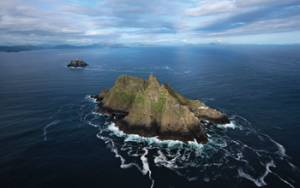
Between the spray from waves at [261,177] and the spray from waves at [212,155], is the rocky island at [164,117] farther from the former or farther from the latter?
the spray from waves at [261,177]

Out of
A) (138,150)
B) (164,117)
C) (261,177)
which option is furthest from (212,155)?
(138,150)

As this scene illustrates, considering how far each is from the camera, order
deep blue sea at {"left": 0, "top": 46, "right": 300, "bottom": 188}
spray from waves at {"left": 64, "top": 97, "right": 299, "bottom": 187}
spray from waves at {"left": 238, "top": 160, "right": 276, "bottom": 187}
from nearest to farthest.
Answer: spray from waves at {"left": 238, "top": 160, "right": 276, "bottom": 187}, deep blue sea at {"left": 0, "top": 46, "right": 300, "bottom": 188}, spray from waves at {"left": 64, "top": 97, "right": 299, "bottom": 187}

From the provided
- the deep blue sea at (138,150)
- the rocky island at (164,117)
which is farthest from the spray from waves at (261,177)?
the rocky island at (164,117)

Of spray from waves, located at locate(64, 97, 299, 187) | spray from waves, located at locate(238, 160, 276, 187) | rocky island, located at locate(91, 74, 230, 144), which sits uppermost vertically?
rocky island, located at locate(91, 74, 230, 144)

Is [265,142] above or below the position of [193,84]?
below

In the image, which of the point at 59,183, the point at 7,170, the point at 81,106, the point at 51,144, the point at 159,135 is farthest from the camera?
the point at 81,106

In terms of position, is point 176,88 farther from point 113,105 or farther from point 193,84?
point 113,105

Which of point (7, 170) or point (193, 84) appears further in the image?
point (193, 84)

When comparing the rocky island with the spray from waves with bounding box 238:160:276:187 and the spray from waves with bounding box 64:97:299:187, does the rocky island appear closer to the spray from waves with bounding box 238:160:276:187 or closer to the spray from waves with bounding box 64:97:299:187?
the spray from waves with bounding box 64:97:299:187

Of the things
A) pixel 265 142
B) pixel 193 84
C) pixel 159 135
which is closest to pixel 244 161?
pixel 265 142

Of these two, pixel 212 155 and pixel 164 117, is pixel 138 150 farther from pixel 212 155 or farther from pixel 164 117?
pixel 212 155

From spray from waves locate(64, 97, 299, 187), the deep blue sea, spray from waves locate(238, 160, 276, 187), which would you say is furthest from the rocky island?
spray from waves locate(238, 160, 276, 187)
